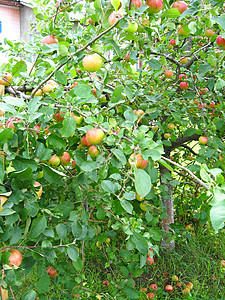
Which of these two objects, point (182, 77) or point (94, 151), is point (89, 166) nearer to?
point (94, 151)

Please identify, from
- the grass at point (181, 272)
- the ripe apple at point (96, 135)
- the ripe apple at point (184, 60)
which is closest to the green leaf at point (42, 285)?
the ripe apple at point (96, 135)

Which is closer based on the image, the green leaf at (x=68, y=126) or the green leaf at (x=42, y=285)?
the green leaf at (x=68, y=126)

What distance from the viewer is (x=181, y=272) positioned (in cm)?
208

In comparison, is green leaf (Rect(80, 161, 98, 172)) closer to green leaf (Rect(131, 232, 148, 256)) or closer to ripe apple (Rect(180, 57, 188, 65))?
green leaf (Rect(131, 232, 148, 256))

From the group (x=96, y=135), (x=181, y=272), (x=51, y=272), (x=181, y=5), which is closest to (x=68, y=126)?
(x=96, y=135)

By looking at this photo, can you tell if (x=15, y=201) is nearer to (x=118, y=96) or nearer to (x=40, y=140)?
(x=40, y=140)

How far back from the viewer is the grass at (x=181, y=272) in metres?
1.80

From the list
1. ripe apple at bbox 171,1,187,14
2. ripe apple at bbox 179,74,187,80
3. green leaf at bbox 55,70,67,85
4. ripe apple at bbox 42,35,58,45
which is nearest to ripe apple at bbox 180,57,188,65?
ripe apple at bbox 179,74,187,80

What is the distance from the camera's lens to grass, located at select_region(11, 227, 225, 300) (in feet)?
5.90

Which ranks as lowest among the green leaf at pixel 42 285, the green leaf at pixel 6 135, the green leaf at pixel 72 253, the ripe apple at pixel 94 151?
the green leaf at pixel 42 285

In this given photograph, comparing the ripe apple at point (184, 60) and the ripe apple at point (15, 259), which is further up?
the ripe apple at point (184, 60)

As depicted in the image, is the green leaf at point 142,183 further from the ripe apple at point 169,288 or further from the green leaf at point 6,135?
the ripe apple at point 169,288

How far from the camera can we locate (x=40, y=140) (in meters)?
0.88

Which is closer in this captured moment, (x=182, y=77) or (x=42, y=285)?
(x=42, y=285)
